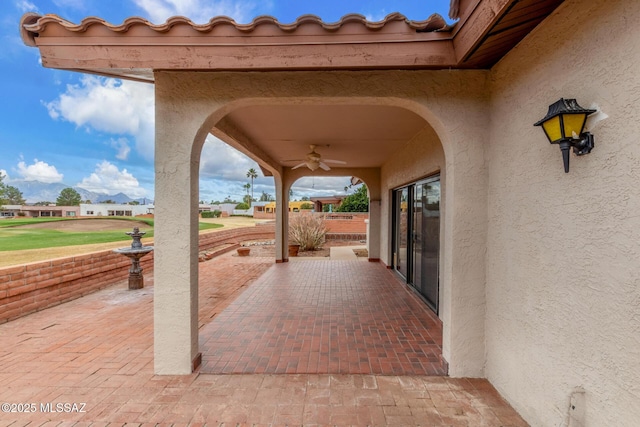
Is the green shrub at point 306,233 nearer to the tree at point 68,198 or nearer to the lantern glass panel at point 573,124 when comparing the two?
the lantern glass panel at point 573,124

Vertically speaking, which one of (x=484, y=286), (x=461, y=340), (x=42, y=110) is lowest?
(x=461, y=340)

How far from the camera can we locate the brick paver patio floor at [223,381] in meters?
2.74

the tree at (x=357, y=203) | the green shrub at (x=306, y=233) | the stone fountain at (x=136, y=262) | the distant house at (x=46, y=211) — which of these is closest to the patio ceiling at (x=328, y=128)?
the stone fountain at (x=136, y=262)

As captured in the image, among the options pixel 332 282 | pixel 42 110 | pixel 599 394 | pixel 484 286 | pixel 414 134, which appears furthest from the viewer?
pixel 42 110

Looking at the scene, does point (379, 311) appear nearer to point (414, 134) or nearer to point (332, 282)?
point (332, 282)

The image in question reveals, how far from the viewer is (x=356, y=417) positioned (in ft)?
8.95

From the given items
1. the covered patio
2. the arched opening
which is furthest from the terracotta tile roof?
the arched opening

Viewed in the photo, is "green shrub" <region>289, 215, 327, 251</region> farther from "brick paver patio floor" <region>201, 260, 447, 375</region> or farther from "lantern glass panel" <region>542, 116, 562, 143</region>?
"lantern glass panel" <region>542, 116, 562, 143</region>

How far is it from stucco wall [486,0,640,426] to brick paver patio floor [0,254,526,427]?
0.80m

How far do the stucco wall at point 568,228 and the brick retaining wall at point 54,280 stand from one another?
7.32 metres

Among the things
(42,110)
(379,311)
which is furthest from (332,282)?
(42,110)

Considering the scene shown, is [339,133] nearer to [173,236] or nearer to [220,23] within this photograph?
[220,23]

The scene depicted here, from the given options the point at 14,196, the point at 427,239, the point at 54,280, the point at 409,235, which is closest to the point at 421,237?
the point at 427,239

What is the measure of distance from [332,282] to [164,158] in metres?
5.31
